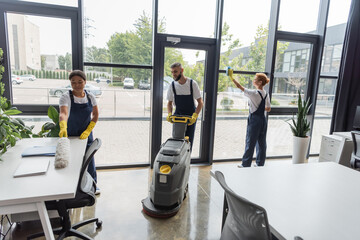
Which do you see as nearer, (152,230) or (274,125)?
(152,230)

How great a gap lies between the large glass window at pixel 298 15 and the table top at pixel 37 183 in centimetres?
375

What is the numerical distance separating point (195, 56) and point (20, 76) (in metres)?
2.39

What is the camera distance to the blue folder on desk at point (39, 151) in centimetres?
187

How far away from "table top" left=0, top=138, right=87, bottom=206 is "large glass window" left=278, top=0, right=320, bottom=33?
12.3 ft

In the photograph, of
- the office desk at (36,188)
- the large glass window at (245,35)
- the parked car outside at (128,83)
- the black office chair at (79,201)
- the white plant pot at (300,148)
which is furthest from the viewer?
the white plant pot at (300,148)

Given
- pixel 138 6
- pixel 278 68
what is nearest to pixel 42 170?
pixel 138 6

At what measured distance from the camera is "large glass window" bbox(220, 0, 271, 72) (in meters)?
3.74

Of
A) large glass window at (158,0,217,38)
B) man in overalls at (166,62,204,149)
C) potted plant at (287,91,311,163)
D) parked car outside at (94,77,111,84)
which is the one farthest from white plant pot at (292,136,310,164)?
parked car outside at (94,77,111,84)

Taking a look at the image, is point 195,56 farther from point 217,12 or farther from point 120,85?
point 120,85

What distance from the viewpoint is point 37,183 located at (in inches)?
56.9

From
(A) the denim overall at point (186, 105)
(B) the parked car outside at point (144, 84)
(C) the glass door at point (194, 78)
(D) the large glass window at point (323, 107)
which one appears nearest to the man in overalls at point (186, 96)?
(A) the denim overall at point (186, 105)

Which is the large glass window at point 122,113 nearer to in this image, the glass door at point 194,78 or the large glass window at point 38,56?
the glass door at point 194,78

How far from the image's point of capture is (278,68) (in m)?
4.10

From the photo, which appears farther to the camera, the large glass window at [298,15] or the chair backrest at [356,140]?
the large glass window at [298,15]
